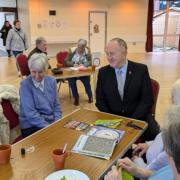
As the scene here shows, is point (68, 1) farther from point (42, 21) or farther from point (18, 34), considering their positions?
point (18, 34)

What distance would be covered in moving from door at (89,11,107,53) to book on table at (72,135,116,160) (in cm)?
1069

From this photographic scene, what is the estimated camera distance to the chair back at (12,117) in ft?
7.92

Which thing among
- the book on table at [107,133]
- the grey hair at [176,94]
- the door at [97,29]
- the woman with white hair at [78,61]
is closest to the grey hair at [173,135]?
the grey hair at [176,94]

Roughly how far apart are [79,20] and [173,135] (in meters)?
11.3

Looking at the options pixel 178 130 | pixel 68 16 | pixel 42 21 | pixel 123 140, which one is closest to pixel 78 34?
pixel 68 16

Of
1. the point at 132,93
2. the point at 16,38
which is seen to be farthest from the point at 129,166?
the point at 16,38

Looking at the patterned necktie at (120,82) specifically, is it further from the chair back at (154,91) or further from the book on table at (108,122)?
the book on table at (108,122)

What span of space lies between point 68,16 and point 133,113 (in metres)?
9.58

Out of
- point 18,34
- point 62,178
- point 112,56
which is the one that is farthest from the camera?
point 18,34

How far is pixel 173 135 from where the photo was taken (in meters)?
0.92

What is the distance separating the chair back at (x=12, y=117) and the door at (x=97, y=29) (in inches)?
392

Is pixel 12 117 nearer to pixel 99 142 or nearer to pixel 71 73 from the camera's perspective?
pixel 99 142

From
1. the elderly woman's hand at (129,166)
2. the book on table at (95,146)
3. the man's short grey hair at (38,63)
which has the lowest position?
the elderly woman's hand at (129,166)

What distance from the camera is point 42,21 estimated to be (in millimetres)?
10914
